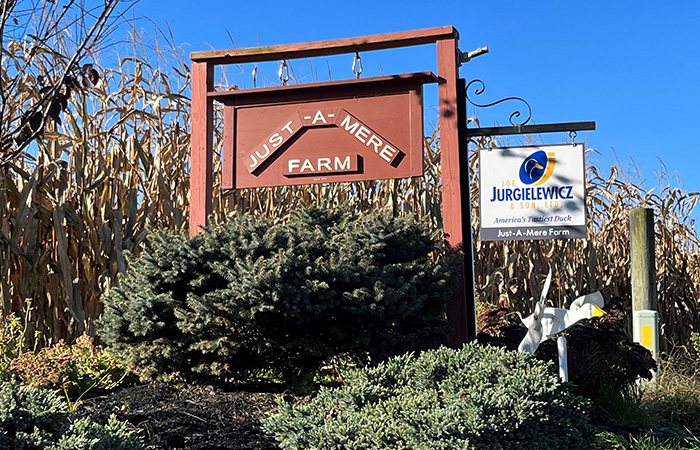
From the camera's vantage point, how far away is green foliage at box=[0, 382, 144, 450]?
11.0 ft

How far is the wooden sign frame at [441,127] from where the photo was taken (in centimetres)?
652

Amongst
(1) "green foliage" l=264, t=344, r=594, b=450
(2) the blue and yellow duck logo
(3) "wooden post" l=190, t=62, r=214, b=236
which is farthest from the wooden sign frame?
(1) "green foliage" l=264, t=344, r=594, b=450

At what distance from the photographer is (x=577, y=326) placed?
6387mm

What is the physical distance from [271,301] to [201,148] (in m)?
2.70

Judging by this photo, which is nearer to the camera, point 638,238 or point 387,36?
point 387,36

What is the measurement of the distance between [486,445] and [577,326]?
304 centimetres

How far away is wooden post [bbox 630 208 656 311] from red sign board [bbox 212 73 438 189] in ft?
11.7

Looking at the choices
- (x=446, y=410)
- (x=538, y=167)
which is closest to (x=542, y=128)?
(x=538, y=167)

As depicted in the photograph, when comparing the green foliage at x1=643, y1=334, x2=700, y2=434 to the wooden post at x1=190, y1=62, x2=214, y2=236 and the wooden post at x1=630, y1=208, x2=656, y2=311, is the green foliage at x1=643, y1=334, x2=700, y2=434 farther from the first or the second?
the wooden post at x1=190, y1=62, x2=214, y2=236

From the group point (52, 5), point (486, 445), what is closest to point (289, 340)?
point (486, 445)

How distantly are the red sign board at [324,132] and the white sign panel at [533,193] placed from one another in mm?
712

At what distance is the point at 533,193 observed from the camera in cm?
653

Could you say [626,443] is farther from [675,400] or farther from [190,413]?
[190,413]

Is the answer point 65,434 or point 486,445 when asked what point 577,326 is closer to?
point 486,445
